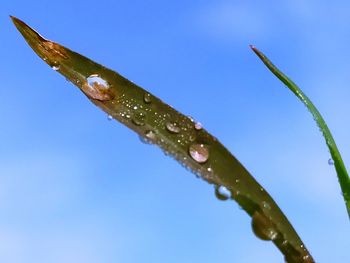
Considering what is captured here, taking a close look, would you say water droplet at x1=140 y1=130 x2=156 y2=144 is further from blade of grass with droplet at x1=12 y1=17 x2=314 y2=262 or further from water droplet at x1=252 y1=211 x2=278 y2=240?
water droplet at x1=252 y1=211 x2=278 y2=240

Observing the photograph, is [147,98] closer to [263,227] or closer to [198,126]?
[198,126]

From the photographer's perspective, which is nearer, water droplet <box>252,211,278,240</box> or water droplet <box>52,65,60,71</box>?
water droplet <box>252,211,278,240</box>

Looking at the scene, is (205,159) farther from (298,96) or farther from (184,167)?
(298,96)

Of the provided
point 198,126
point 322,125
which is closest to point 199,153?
point 198,126

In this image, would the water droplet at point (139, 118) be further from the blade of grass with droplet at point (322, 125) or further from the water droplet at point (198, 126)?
the blade of grass with droplet at point (322, 125)

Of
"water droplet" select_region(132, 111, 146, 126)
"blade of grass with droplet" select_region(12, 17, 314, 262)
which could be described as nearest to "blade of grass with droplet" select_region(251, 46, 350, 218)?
"blade of grass with droplet" select_region(12, 17, 314, 262)

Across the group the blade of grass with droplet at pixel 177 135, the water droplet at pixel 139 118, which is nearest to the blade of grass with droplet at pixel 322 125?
the blade of grass with droplet at pixel 177 135

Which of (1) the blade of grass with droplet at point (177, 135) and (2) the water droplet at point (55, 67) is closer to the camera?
(1) the blade of grass with droplet at point (177, 135)
